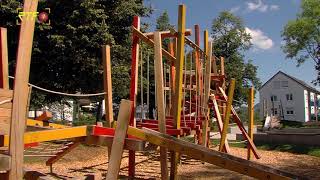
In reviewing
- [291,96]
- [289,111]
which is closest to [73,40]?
[289,111]

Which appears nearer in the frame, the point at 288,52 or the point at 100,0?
the point at 100,0

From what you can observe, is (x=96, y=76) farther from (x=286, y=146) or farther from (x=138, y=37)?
(x=138, y=37)

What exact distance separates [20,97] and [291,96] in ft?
252

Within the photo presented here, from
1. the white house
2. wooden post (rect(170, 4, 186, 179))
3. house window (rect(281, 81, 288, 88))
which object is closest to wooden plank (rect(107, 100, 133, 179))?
wooden post (rect(170, 4, 186, 179))

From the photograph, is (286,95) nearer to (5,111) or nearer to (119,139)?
(119,139)

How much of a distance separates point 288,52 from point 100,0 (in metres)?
38.1

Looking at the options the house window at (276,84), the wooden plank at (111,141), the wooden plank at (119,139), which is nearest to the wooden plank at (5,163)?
the wooden plank at (119,139)

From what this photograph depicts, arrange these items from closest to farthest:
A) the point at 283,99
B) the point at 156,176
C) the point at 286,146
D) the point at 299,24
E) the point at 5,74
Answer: the point at 5,74, the point at 156,176, the point at 286,146, the point at 299,24, the point at 283,99

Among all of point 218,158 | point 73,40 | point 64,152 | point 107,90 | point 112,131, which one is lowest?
point 64,152

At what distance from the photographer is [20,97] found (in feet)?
12.2

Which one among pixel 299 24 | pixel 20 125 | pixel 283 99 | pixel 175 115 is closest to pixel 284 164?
pixel 175 115

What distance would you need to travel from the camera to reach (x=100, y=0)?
18.4m

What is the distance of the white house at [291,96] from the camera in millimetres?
74375

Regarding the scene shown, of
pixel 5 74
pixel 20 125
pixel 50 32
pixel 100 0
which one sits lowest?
pixel 20 125
